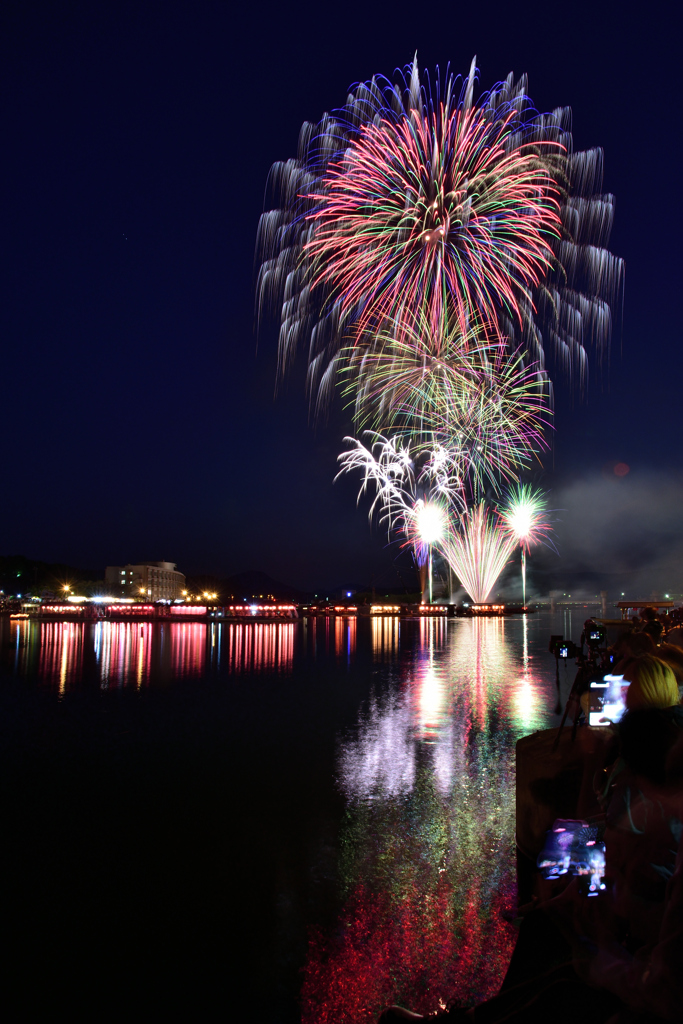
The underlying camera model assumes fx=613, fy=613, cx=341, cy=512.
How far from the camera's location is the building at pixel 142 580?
5945 inches

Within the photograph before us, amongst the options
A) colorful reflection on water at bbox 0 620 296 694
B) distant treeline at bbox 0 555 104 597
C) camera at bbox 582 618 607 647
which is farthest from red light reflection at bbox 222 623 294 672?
distant treeline at bbox 0 555 104 597

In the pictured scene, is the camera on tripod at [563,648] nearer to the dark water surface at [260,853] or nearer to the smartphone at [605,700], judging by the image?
the smartphone at [605,700]

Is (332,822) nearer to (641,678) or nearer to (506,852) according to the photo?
(506,852)

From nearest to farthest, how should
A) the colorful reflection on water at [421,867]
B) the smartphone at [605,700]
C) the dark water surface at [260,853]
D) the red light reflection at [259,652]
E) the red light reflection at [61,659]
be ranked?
the colorful reflection on water at [421,867] < the dark water surface at [260,853] < the smartphone at [605,700] < the red light reflection at [61,659] < the red light reflection at [259,652]

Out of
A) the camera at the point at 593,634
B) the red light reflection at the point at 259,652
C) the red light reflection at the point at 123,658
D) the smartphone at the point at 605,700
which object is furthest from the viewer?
the red light reflection at the point at 259,652

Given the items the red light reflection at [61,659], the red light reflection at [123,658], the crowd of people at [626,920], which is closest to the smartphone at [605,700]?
the crowd of people at [626,920]

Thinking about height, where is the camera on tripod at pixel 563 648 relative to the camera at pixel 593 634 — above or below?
below

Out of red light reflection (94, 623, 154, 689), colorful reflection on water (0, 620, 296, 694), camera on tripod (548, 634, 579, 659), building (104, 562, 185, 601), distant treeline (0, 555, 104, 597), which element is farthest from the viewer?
building (104, 562, 185, 601)

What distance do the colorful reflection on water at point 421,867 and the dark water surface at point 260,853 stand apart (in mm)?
20

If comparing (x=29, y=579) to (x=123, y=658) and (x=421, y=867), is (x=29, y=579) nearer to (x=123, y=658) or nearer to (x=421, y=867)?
(x=123, y=658)

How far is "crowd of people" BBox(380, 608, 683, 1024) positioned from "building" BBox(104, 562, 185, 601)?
150999mm

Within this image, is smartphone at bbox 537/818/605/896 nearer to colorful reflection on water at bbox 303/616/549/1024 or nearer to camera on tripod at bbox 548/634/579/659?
colorful reflection on water at bbox 303/616/549/1024

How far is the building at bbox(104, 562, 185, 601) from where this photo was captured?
151012 millimetres

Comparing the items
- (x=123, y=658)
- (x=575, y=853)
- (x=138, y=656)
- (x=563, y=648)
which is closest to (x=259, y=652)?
(x=138, y=656)
